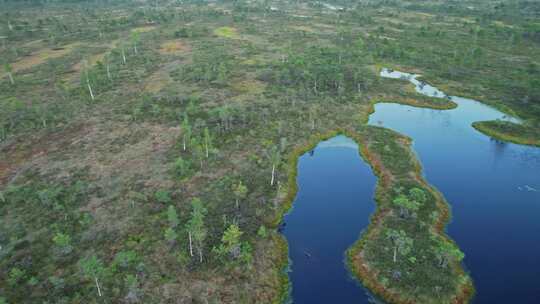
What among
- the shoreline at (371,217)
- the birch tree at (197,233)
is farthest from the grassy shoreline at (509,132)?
the birch tree at (197,233)

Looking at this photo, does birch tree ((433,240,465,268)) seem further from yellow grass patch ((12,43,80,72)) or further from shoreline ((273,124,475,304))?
yellow grass patch ((12,43,80,72))

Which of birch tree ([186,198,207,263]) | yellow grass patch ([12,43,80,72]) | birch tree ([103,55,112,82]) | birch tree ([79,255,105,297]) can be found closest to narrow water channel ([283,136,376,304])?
birch tree ([186,198,207,263])

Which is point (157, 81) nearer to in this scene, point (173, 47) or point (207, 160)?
point (173, 47)

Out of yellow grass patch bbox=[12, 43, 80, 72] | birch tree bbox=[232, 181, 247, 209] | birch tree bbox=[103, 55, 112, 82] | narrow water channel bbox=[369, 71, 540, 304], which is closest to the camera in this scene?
narrow water channel bbox=[369, 71, 540, 304]

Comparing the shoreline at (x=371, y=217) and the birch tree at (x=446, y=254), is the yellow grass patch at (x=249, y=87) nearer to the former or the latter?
the shoreline at (x=371, y=217)

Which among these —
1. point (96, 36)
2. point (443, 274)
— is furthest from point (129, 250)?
point (96, 36)
